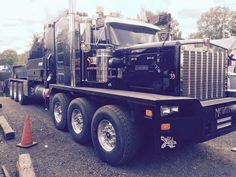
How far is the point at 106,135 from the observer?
5.02m

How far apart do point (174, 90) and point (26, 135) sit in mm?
3220

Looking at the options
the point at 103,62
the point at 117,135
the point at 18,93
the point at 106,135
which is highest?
the point at 103,62

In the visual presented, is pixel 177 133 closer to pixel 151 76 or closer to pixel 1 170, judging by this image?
pixel 151 76

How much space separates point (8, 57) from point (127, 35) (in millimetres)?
60393

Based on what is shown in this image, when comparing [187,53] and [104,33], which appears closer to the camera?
[187,53]

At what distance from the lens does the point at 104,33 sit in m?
5.92

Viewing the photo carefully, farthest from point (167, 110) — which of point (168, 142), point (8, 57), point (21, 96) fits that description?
point (8, 57)

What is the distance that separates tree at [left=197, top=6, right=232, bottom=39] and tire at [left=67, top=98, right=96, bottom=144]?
38.2 metres

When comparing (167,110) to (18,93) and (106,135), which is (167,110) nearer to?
(106,135)

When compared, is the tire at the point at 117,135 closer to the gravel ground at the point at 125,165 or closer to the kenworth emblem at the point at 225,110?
the gravel ground at the point at 125,165

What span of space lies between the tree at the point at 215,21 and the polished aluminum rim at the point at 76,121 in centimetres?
3815

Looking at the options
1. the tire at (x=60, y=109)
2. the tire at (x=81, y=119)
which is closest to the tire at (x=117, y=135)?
the tire at (x=81, y=119)

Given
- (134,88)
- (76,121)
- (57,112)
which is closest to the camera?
(134,88)

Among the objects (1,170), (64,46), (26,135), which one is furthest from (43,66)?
(1,170)
